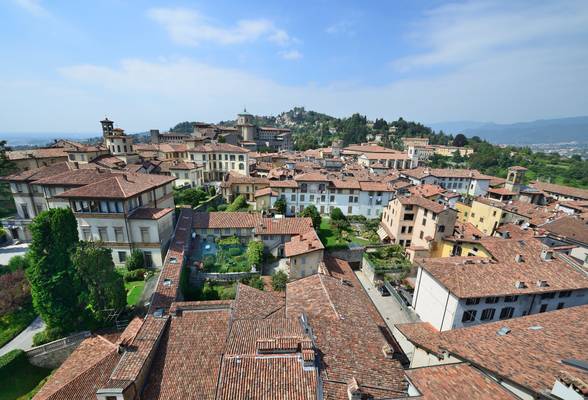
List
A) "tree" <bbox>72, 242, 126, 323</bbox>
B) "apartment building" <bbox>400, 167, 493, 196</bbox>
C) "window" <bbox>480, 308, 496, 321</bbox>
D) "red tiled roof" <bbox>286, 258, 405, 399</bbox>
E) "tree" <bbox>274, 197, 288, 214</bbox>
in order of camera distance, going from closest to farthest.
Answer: "red tiled roof" <bbox>286, 258, 405, 399</bbox> → "tree" <bbox>72, 242, 126, 323</bbox> → "window" <bbox>480, 308, 496, 321</bbox> → "tree" <bbox>274, 197, 288, 214</bbox> → "apartment building" <bbox>400, 167, 493, 196</bbox>

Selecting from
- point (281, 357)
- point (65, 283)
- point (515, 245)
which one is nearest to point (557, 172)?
point (515, 245)

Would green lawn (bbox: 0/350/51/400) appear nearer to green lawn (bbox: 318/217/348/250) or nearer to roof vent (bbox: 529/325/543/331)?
green lawn (bbox: 318/217/348/250)

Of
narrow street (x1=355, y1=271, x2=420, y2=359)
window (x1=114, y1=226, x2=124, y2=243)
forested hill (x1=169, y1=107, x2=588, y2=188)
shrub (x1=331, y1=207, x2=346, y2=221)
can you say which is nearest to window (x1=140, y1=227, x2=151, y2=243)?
window (x1=114, y1=226, x2=124, y2=243)

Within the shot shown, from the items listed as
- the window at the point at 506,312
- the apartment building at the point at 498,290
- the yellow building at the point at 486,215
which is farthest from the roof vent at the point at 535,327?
the yellow building at the point at 486,215

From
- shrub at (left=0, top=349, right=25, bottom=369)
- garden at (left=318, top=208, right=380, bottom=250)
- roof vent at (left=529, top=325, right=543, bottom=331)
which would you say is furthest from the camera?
garden at (left=318, top=208, right=380, bottom=250)

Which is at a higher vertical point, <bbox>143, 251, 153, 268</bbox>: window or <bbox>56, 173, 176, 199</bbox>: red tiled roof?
<bbox>56, 173, 176, 199</bbox>: red tiled roof

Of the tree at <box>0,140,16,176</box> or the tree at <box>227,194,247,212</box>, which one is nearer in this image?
the tree at <box>0,140,16,176</box>

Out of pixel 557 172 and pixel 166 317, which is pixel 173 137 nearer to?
pixel 166 317
